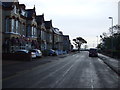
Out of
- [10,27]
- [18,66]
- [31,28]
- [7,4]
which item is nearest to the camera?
[18,66]

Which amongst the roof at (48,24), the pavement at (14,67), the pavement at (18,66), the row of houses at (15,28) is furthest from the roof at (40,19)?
the pavement at (14,67)

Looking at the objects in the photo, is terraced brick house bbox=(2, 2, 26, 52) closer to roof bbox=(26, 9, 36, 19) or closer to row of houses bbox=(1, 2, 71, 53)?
row of houses bbox=(1, 2, 71, 53)

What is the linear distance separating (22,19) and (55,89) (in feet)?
137

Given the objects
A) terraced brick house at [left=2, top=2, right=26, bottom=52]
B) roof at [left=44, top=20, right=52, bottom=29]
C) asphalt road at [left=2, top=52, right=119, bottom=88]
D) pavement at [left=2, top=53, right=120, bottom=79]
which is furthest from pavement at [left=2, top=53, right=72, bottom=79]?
roof at [left=44, top=20, right=52, bottom=29]

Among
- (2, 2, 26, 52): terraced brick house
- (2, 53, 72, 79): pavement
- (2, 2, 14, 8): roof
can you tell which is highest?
(2, 2, 14, 8): roof

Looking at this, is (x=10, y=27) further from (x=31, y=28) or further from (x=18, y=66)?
(x=18, y=66)

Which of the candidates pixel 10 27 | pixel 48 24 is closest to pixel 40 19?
pixel 48 24

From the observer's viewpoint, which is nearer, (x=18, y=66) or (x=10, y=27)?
(x=18, y=66)

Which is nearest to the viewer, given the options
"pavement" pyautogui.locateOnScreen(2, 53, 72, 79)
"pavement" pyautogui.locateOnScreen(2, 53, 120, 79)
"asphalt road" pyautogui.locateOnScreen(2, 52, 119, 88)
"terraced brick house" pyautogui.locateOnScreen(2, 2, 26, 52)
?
"asphalt road" pyautogui.locateOnScreen(2, 52, 119, 88)

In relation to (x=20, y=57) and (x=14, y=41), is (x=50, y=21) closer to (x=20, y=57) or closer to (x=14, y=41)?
(x=14, y=41)

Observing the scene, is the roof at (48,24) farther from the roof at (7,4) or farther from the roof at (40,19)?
the roof at (7,4)

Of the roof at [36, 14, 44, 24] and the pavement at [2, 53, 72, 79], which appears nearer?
the pavement at [2, 53, 72, 79]

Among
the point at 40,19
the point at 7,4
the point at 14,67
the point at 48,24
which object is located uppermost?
the point at 40,19

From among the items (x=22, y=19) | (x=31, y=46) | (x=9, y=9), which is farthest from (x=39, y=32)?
(x=9, y=9)
